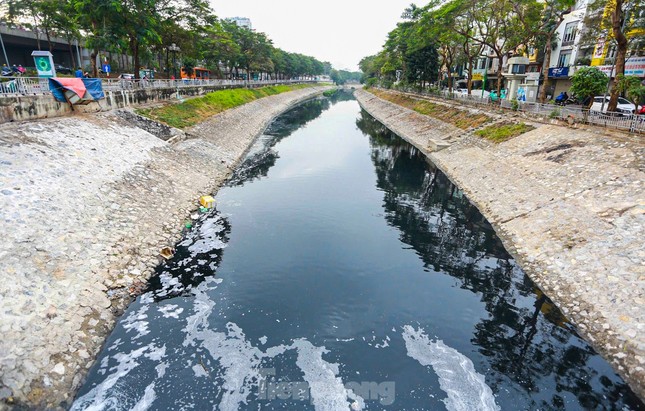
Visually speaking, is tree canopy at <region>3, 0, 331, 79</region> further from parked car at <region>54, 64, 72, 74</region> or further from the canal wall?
the canal wall

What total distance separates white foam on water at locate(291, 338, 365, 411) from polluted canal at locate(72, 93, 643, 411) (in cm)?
3

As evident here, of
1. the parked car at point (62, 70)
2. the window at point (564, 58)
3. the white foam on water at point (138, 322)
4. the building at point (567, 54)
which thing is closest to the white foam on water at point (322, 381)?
the white foam on water at point (138, 322)

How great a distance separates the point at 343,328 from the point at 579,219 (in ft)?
37.2

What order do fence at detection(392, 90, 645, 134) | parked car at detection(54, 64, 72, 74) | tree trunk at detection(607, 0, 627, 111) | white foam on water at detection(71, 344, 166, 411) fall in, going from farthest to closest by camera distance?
1. parked car at detection(54, 64, 72, 74)
2. tree trunk at detection(607, 0, 627, 111)
3. fence at detection(392, 90, 645, 134)
4. white foam on water at detection(71, 344, 166, 411)

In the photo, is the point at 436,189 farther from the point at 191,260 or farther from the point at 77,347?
the point at 77,347

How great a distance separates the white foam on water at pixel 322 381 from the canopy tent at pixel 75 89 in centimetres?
2261

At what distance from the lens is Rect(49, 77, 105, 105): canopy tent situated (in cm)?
2241

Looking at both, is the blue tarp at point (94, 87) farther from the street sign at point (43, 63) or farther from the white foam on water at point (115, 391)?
the white foam on water at point (115, 391)

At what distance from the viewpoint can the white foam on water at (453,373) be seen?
8891mm

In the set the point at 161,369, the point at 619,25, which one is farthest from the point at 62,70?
the point at 619,25

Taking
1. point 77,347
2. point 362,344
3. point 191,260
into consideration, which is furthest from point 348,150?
point 77,347

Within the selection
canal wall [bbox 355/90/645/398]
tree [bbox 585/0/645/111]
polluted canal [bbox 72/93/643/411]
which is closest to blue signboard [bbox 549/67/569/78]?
tree [bbox 585/0/645/111]

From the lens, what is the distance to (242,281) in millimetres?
13500

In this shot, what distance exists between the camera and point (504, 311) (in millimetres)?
12281
